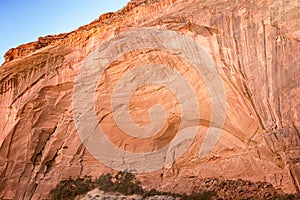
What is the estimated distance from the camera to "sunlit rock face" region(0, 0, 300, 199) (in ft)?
40.8

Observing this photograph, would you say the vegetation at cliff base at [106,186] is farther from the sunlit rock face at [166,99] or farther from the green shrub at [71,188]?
the sunlit rock face at [166,99]

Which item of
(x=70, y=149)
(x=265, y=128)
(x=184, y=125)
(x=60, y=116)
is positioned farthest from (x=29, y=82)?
(x=265, y=128)

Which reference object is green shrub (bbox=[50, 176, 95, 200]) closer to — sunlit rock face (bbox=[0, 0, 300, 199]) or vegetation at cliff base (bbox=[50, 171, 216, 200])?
vegetation at cliff base (bbox=[50, 171, 216, 200])

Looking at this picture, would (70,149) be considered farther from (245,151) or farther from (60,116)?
(245,151)

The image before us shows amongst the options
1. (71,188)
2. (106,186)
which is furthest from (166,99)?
(71,188)

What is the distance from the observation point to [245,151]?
46.0 ft

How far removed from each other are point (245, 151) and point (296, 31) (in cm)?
462

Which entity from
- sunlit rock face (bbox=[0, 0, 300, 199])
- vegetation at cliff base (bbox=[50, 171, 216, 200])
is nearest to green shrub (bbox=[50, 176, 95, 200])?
vegetation at cliff base (bbox=[50, 171, 216, 200])

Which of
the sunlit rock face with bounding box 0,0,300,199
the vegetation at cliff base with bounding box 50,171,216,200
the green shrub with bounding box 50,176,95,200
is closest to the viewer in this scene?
the sunlit rock face with bounding box 0,0,300,199

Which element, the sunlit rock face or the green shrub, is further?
the green shrub

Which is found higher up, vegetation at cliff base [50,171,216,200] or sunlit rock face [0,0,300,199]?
sunlit rock face [0,0,300,199]

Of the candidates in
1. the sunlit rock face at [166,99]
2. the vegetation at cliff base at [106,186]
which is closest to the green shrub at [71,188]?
the vegetation at cliff base at [106,186]

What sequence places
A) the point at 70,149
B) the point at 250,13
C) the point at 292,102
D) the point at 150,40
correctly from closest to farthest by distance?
the point at 292,102 → the point at 250,13 → the point at 150,40 → the point at 70,149

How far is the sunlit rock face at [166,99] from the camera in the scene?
12438 millimetres
